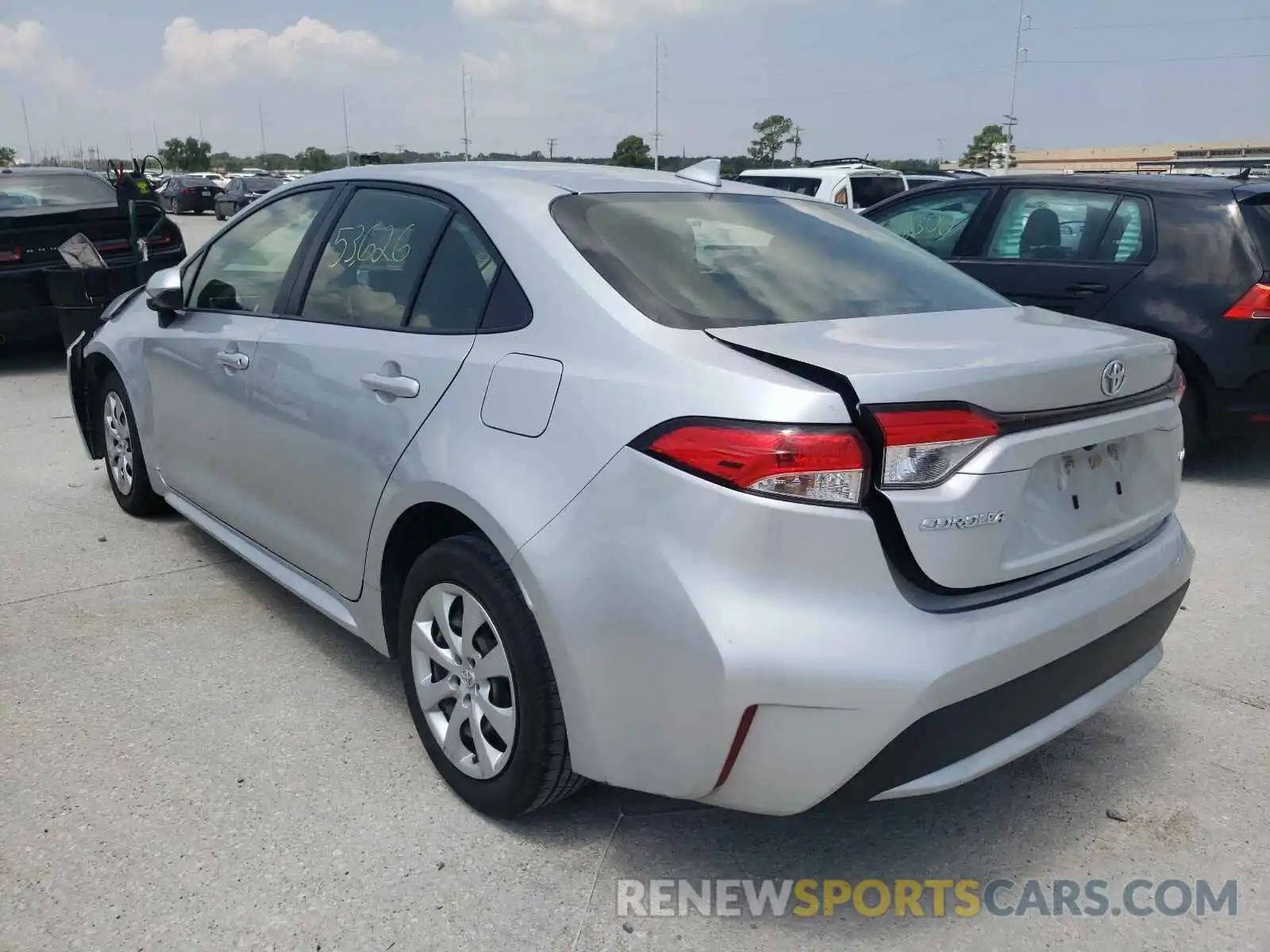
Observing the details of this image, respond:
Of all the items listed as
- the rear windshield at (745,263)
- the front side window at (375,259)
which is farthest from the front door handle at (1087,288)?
the front side window at (375,259)

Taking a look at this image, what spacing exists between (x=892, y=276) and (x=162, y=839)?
7.83 feet

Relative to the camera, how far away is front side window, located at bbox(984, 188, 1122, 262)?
596cm

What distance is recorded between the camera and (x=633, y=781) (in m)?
2.24

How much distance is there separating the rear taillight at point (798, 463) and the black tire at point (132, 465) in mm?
3455

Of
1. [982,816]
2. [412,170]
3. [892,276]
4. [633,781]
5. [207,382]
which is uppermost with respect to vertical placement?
[412,170]

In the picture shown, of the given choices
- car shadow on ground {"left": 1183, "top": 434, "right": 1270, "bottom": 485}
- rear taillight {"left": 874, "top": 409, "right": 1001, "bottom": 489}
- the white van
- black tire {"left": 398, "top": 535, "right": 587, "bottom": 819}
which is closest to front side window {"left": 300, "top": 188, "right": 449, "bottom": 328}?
black tire {"left": 398, "top": 535, "right": 587, "bottom": 819}

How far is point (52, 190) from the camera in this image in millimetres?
8805

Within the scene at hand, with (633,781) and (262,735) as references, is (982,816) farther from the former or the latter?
(262,735)

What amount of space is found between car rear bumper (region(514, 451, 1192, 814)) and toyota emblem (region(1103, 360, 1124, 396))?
1.50 ft

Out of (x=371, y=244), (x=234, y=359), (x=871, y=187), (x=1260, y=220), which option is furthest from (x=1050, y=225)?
(x=871, y=187)

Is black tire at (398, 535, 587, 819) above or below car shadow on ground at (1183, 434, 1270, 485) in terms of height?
above

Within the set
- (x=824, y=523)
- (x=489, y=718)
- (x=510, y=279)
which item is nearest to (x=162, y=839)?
(x=489, y=718)

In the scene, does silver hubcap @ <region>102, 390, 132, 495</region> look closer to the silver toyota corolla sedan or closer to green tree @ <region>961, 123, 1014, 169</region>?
the silver toyota corolla sedan

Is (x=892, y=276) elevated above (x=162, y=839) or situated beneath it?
elevated above
